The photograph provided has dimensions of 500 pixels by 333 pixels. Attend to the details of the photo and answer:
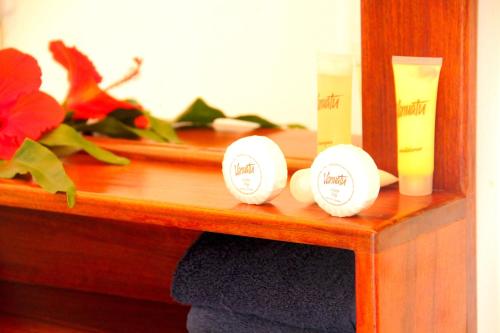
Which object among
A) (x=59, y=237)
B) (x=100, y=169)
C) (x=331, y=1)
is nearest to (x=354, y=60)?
(x=331, y=1)

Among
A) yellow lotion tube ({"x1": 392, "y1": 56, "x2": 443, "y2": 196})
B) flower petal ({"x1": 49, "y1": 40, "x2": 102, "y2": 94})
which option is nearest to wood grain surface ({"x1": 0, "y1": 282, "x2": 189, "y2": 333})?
flower petal ({"x1": 49, "y1": 40, "x2": 102, "y2": 94})

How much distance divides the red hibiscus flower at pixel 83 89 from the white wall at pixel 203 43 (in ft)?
0.10

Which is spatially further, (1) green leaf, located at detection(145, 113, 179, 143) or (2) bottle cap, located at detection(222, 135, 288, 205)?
(1) green leaf, located at detection(145, 113, 179, 143)

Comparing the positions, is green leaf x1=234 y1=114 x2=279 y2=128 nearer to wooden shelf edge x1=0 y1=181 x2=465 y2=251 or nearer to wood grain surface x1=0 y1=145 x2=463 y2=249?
wood grain surface x1=0 y1=145 x2=463 y2=249

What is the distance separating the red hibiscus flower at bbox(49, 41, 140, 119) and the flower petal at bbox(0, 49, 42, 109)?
0.11 metres

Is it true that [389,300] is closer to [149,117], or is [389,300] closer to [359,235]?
[359,235]

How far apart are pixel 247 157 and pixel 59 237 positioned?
1.75 ft

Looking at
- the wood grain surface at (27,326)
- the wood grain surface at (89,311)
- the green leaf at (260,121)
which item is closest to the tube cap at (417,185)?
the green leaf at (260,121)

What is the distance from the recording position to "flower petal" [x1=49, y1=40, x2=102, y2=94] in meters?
1.17

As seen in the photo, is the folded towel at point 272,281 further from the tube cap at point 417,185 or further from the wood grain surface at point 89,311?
the wood grain surface at point 89,311

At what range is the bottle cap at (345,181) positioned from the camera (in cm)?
76

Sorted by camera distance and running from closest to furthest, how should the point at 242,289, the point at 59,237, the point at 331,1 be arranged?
1. the point at 242,289
2. the point at 331,1
3. the point at 59,237

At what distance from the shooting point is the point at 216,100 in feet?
3.76

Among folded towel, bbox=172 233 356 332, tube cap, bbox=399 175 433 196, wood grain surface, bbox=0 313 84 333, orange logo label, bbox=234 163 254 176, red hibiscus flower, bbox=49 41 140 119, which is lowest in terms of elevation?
wood grain surface, bbox=0 313 84 333
